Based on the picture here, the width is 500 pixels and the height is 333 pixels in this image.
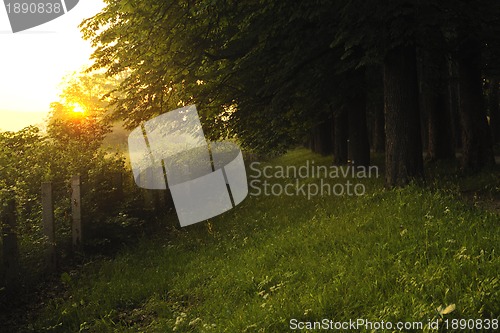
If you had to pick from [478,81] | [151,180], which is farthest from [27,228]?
[478,81]

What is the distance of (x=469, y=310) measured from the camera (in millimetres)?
4508

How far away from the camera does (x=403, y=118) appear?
1120cm

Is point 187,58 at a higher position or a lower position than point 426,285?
higher

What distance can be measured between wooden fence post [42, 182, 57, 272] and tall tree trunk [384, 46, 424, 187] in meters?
8.26

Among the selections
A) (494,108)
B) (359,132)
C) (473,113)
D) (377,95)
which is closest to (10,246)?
(473,113)

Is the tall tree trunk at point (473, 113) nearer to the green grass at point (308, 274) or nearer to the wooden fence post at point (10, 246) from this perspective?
the green grass at point (308, 274)

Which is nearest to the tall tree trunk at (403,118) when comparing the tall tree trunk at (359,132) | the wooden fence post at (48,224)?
the tall tree trunk at (359,132)

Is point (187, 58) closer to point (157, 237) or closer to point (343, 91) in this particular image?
point (157, 237)

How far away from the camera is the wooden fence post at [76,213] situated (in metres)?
11.5

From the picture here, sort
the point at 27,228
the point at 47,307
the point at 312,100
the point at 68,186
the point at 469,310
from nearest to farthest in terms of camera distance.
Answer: the point at 469,310, the point at 47,307, the point at 27,228, the point at 68,186, the point at 312,100

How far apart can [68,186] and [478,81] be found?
1222 centimetres

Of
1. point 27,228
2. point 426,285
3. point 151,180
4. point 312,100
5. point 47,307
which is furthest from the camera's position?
point 151,180
